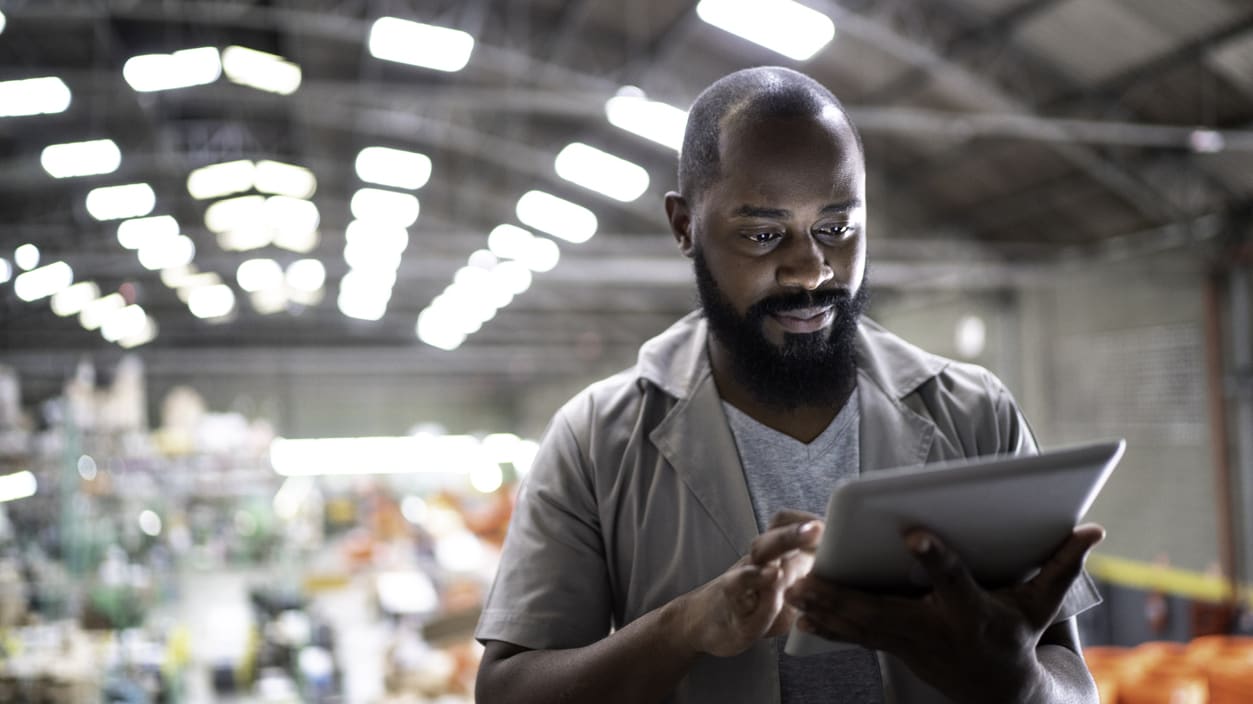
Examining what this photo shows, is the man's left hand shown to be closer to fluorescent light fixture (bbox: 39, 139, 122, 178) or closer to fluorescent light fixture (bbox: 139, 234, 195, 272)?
fluorescent light fixture (bbox: 39, 139, 122, 178)

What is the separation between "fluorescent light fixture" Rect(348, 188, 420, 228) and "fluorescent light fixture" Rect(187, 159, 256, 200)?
6.76 feet

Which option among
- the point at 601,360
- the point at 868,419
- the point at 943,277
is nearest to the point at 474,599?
the point at 943,277

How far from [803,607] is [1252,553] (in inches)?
504

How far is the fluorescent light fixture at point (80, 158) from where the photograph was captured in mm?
15195

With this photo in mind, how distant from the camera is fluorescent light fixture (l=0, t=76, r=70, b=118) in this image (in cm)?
1252

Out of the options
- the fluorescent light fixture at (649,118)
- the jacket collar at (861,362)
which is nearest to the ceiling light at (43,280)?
the fluorescent light fixture at (649,118)

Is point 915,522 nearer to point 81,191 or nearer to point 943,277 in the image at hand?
point 943,277

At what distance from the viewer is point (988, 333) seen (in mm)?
17000

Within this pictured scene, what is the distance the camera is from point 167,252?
2025 centimetres

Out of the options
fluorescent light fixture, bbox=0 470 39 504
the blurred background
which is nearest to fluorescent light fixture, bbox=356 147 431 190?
the blurred background

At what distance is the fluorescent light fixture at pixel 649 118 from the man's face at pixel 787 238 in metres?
10.3

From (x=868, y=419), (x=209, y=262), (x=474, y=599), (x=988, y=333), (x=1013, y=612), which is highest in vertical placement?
(x=209, y=262)

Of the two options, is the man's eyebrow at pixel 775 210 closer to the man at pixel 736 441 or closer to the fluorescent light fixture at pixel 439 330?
the man at pixel 736 441

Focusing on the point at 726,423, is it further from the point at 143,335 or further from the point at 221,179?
the point at 143,335
